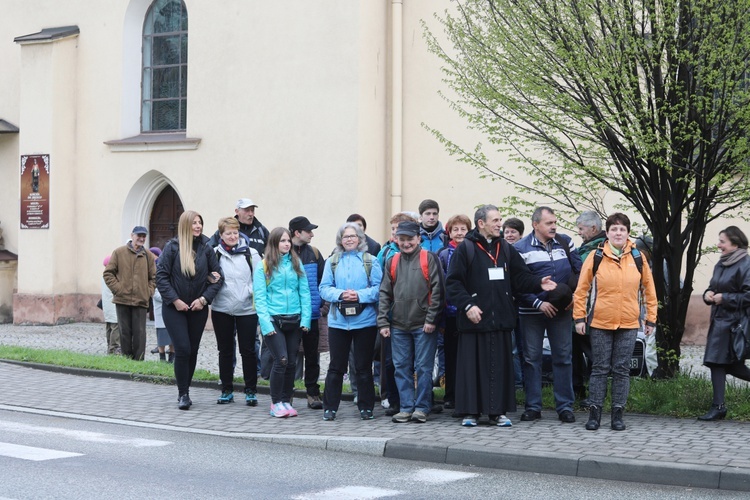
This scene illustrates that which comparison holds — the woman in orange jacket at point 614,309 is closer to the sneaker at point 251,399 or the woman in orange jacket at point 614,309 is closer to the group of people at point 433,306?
the group of people at point 433,306

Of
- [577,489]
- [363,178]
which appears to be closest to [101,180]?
[363,178]

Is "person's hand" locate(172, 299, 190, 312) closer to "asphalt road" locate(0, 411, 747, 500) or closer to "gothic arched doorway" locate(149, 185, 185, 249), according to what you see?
"asphalt road" locate(0, 411, 747, 500)

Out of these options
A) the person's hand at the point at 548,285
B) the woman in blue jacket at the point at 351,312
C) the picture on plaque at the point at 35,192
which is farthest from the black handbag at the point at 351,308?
the picture on plaque at the point at 35,192

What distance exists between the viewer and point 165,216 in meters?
22.2

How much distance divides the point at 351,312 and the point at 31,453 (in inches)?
123

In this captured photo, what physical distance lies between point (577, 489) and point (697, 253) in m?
4.79

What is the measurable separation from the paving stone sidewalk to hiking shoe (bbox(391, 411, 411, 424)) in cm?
9

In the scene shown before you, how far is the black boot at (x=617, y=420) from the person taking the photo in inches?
361

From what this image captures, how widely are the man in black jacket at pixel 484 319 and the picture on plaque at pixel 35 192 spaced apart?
14.5m

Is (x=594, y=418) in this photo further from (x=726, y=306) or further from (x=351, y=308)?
(x=351, y=308)

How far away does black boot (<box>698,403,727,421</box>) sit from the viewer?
31.6 ft

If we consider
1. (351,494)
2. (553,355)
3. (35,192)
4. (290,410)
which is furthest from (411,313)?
(35,192)

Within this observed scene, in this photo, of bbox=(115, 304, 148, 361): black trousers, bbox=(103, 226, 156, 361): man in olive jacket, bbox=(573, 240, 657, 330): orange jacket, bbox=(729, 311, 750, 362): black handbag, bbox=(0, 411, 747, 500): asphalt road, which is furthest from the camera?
bbox=(115, 304, 148, 361): black trousers

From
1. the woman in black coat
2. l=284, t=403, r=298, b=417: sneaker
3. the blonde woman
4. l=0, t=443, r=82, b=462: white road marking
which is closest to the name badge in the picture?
the woman in black coat
